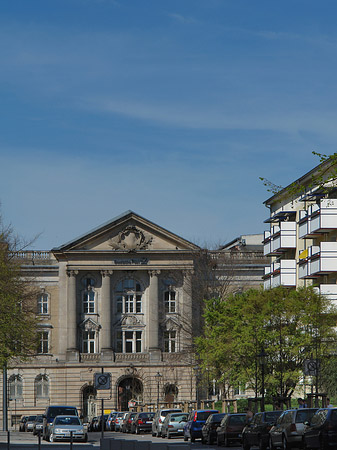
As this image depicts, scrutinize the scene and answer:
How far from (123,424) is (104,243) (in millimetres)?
38543

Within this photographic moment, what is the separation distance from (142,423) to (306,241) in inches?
789

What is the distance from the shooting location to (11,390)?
119375 millimetres

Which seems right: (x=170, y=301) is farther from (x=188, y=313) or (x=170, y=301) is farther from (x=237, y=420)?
(x=237, y=420)

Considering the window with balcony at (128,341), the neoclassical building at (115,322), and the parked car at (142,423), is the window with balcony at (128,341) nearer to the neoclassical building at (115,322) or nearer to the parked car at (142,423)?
the neoclassical building at (115,322)

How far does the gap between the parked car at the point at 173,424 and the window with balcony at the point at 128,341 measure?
169 ft

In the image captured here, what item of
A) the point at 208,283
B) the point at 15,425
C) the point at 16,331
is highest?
the point at 208,283

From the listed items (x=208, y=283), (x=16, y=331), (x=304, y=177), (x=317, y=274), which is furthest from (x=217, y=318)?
(x=208, y=283)

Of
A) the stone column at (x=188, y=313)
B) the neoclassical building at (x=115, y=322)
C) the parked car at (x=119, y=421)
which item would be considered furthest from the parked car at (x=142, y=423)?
the neoclassical building at (x=115, y=322)

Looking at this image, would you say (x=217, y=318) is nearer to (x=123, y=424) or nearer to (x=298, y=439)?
(x=123, y=424)

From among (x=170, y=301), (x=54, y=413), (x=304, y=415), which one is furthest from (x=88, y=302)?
(x=304, y=415)

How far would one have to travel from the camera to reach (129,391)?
120m

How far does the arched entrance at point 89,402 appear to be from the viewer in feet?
389

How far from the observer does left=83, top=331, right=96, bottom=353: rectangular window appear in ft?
395

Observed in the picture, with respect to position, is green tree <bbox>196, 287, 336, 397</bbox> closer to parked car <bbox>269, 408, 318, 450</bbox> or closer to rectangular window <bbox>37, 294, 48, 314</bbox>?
parked car <bbox>269, 408, 318, 450</bbox>
